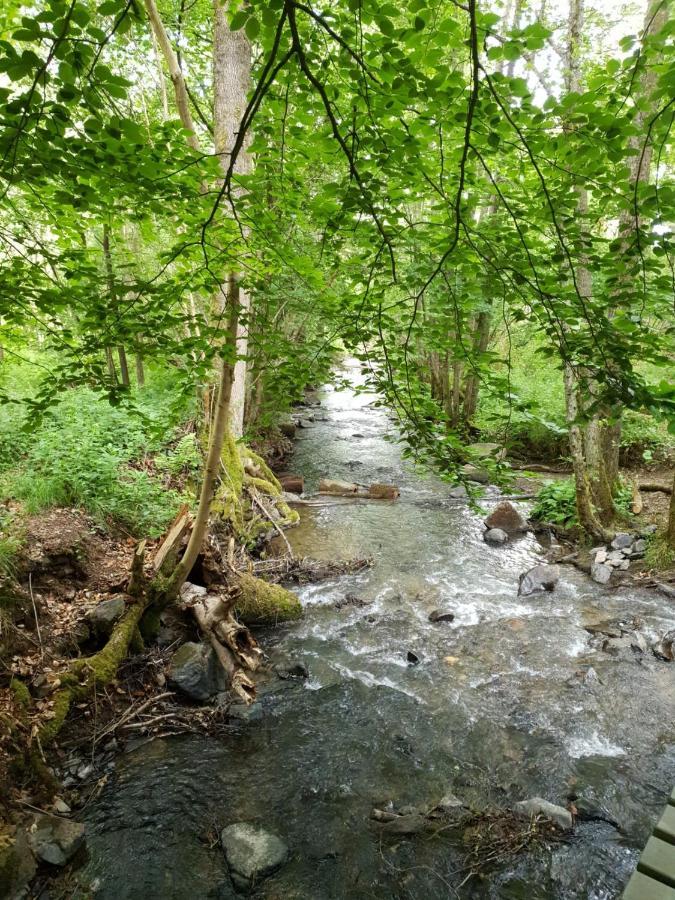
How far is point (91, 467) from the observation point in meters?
6.99

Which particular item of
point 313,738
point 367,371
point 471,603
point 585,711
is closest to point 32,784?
point 313,738

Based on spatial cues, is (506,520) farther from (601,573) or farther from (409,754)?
(409,754)

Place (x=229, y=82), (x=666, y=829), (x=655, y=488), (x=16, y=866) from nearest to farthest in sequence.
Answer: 1. (x=666, y=829)
2. (x=16, y=866)
3. (x=229, y=82)
4. (x=655, y=488)

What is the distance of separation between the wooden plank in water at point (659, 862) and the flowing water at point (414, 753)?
1.74 m

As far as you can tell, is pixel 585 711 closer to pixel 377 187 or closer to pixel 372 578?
pixel 372 578

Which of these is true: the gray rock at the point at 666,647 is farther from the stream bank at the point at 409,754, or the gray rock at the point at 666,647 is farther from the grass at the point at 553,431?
the grass at the point at 553,431

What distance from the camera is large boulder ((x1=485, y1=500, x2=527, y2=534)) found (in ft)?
33.5

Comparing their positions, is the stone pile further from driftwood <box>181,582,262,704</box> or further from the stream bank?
driftwood <box>181,582,262,704</box>

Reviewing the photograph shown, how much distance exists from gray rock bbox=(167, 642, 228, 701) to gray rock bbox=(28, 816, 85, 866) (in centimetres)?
144

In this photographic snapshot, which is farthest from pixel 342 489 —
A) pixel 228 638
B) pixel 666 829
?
pixel 666 829

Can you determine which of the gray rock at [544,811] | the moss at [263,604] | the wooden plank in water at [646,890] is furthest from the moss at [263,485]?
the wooden plank in water at [646,890]

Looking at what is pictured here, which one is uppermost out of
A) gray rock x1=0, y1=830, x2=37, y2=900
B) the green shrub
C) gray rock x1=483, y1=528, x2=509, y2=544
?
the green shrub

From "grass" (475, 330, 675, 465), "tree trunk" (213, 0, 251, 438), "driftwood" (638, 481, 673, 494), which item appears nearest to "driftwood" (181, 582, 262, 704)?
"tree trunk" (213, 0, 251, 438)

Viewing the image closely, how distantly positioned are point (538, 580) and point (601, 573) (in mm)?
1102
